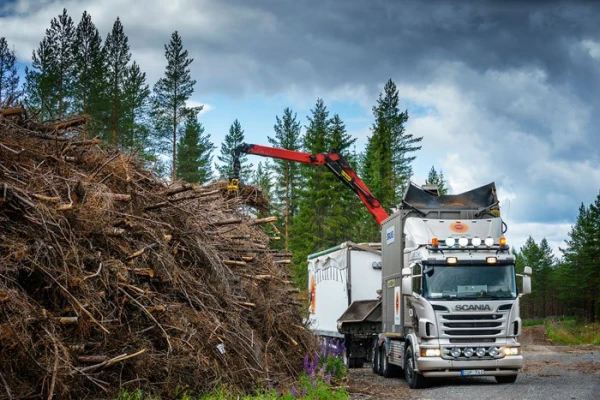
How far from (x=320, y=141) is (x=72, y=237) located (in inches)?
1778

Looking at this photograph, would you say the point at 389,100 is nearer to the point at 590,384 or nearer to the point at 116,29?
the point at 116,29

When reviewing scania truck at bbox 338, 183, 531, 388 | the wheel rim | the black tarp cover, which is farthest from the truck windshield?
the black tarp cover

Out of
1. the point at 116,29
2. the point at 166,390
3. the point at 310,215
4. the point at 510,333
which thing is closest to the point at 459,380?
the point at 510,333

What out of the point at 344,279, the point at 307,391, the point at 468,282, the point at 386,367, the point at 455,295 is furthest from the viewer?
the point at 344,279

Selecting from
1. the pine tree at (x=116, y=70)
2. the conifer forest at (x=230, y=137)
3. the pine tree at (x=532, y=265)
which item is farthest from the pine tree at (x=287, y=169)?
the pine tree at (x=532, y=265)

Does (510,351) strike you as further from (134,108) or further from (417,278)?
(134,108)

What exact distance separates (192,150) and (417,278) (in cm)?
3199

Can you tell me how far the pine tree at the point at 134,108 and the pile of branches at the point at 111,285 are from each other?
2593 cm

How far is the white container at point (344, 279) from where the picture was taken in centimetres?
2336

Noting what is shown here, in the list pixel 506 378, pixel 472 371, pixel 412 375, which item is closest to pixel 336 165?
pixel 412 375

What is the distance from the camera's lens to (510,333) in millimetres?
16094

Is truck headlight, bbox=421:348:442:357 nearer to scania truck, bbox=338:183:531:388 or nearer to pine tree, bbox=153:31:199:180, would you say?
scania truck, bbox=338:183:531:388

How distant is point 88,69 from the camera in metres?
39.4

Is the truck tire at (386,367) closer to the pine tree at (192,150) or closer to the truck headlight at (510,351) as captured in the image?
the truck headlight at (510,351)
